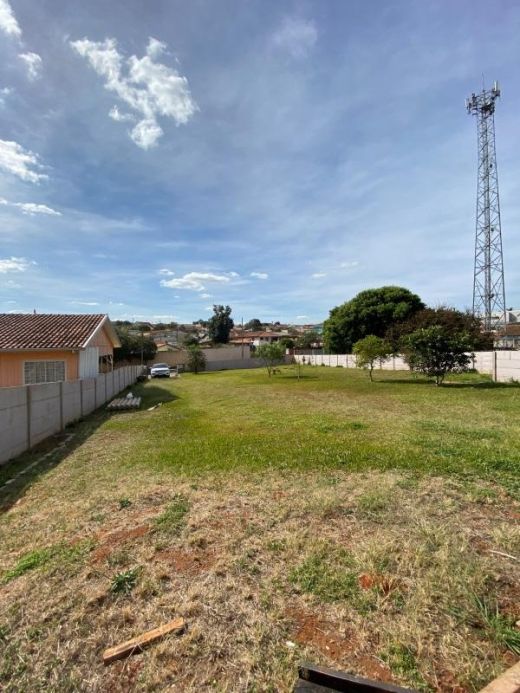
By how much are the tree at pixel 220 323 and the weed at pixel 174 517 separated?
50.6 metres

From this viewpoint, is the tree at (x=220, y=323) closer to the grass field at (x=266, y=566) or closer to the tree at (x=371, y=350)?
the tree at (x=371, y=350)

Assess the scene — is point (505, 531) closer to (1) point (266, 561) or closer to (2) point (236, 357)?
(1) point (266, 561)

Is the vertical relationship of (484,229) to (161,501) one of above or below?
above

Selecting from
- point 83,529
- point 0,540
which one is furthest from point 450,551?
point 0,540

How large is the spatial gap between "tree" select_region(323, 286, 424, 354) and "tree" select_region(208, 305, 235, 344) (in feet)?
75.5

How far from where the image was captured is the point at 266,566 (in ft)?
8.86

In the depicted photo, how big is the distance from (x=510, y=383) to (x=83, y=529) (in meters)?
17.2

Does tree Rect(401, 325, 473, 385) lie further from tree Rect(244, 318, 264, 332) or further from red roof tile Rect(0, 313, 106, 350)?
tree Rect(244, 318, 264, 332)

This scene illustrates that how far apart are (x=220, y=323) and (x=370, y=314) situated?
28095 mm

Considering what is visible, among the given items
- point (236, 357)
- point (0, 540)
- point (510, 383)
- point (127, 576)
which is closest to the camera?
point (127, 576)

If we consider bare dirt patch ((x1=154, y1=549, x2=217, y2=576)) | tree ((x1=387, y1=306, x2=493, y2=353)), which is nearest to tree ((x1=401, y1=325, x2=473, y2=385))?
tree ((x1=387, y1=306, x2=493, y2=353))

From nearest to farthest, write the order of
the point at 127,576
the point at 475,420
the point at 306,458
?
the point at 127,576 → the point at 306,458 → the point at 475,420

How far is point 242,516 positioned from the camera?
3561mm

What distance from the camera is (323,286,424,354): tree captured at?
1224 inches
